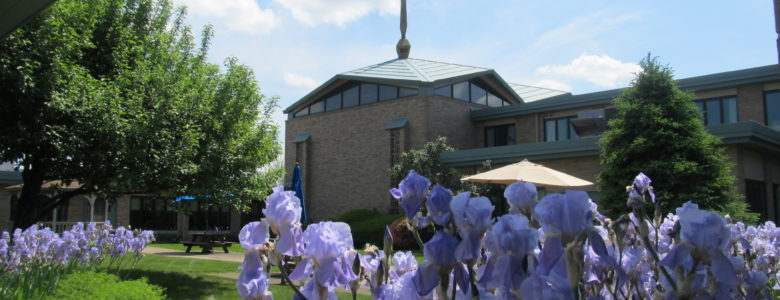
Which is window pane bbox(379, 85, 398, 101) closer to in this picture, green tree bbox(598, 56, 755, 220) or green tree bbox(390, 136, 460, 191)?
green tree bbox(390, 136, 460, 191)

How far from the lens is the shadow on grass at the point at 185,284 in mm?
9473

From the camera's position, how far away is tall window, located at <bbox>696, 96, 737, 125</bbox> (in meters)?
20.8

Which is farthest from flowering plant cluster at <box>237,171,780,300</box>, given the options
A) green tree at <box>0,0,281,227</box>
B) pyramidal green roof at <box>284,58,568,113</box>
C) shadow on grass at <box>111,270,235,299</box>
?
pyramidal green roof at <box>284,58,568,113</box>

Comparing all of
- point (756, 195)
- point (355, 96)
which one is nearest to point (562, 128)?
point (756, 195)

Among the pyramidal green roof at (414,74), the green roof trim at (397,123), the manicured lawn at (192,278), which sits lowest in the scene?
the manicured lawn at (192,278)

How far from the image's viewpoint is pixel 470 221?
108 centimetres

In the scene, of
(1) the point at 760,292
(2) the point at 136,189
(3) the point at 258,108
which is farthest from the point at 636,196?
(3) the point at 258,108

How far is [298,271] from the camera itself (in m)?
1.20

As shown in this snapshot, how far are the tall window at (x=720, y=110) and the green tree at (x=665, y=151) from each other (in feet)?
25.6

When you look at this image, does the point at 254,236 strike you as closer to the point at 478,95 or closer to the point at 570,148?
the point at 570,148

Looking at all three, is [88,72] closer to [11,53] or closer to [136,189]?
[11,53]

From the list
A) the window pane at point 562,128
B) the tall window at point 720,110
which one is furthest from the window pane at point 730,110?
the window pane at point 562,128

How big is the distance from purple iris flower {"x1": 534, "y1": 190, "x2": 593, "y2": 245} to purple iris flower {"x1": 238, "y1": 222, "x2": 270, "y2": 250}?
0.62m

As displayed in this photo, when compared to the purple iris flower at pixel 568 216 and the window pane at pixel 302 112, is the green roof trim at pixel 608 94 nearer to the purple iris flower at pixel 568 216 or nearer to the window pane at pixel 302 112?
the window pane at pixel 302 112
